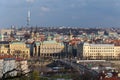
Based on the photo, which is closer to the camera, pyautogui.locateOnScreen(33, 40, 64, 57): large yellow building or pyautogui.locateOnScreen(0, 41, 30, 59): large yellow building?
pyautogui.locateOnScreen(0, 41, 30, 59): large yellow building

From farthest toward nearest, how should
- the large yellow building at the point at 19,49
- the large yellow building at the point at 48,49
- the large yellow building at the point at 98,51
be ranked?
the large yellow building at the point at 48,49 < the large yellow building at the point at 98,51 < the large yellow building at the point at 19,49

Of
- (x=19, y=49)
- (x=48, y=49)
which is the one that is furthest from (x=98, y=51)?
(x=19, y=49)

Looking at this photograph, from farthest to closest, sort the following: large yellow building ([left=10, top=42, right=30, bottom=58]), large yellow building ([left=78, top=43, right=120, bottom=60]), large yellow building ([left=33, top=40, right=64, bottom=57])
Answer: large yellow building ([left=33, top=40, right=64, bottom=57])
large yellow building ([left=78, top=43, right=120, bottom=60])
large yellow building ([left=10, top=42, right=30, bottom=58])

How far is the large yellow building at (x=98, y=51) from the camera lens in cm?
4528

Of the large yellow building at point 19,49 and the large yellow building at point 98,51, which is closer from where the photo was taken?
the large yellow building at point 19,49

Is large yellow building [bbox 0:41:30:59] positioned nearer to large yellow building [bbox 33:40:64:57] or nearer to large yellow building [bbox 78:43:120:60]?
large yellow building [bbox 33:40:64:57]

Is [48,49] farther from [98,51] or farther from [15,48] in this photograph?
[98,51]

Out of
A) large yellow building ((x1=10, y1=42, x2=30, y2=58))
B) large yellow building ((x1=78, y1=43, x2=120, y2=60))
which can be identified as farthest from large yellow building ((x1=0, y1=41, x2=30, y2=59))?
large yellow building ((x1=78, y1=43, x2=120, y2=60))

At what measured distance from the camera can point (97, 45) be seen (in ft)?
151

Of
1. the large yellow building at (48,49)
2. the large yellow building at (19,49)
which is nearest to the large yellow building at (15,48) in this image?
the large yellow building at (19,49)

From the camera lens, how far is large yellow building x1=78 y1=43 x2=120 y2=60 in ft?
149

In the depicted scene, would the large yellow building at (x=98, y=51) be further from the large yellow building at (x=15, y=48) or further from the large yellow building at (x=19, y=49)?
the large yellow building at (x=15, y=48)

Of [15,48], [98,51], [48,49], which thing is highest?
[15,48]

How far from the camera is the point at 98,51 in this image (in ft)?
152
